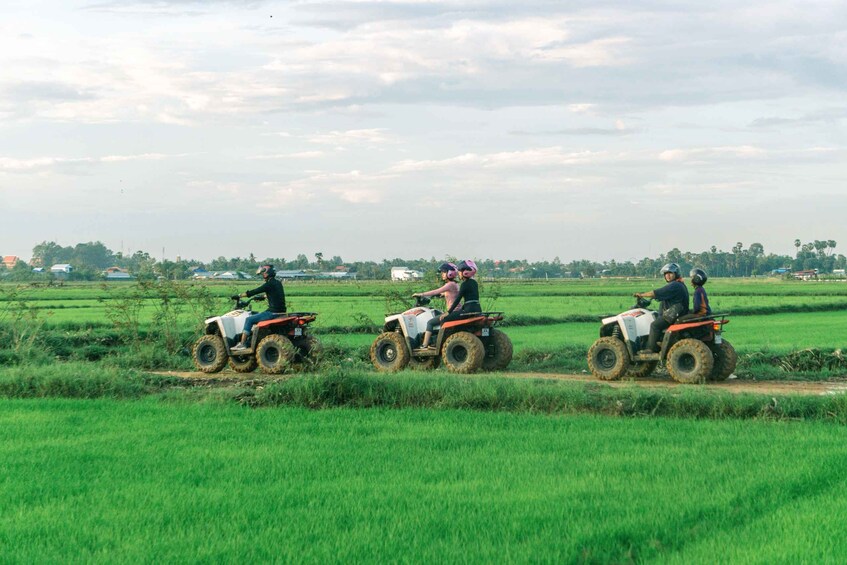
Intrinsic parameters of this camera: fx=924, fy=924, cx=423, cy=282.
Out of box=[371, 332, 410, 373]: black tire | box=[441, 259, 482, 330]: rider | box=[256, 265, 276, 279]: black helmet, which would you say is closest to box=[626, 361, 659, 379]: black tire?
box=[441, 259, 482, 330]: rider

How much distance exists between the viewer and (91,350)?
2123cm

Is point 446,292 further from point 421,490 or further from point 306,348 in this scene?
point 421,490

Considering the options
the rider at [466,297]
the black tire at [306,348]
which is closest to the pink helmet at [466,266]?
the rider at [466,297]

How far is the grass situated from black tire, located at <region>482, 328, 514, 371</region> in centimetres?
498

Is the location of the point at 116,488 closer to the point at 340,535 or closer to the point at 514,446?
the point at 340,535

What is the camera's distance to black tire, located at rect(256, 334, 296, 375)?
1589 centimetres

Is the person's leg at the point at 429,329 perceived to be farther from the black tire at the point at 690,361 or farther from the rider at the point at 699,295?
the rider at the point at 699,295

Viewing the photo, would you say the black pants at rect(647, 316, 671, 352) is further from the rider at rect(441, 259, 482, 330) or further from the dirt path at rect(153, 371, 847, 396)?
the rider at rect(441, 259, 482, 330)

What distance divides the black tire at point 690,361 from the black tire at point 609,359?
2.33 ft

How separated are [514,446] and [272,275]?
315 inches

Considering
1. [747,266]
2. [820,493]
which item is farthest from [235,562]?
[747,266]

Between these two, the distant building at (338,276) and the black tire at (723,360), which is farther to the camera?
the distant building at (338,276)

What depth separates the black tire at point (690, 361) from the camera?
45.5 ft

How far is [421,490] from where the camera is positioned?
741cm
